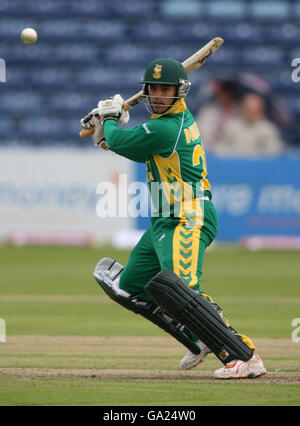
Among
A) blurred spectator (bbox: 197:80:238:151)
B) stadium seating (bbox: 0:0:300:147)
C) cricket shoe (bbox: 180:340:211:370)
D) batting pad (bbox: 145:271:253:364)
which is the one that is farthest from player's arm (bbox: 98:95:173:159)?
stadium seating (bbox: 0:0:300:147)

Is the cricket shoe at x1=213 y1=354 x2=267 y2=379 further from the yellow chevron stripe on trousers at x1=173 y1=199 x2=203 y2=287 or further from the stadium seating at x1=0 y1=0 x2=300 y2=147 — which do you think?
the stadium seating at x1=0 y1=0 x2=300 y2=147

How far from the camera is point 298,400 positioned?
5.18m

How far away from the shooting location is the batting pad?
5.88 meters

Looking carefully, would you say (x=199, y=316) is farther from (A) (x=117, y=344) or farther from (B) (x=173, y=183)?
(A) (x=117, y=344)

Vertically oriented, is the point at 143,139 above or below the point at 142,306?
above

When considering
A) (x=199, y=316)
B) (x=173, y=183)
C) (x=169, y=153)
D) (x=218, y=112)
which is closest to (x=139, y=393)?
(x=199, y=316)

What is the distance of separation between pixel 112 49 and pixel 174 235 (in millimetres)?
19437

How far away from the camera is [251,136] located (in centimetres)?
2222

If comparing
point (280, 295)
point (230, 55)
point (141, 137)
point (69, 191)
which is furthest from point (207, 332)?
point (230, 55)

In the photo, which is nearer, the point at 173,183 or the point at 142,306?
the point at 173,183

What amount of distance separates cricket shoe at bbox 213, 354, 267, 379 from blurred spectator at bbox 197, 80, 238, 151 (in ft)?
54.0

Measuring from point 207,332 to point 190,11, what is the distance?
2122 centimetres

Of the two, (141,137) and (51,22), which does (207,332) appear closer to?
(141,137)

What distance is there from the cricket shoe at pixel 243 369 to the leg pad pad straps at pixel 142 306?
0.49 m
